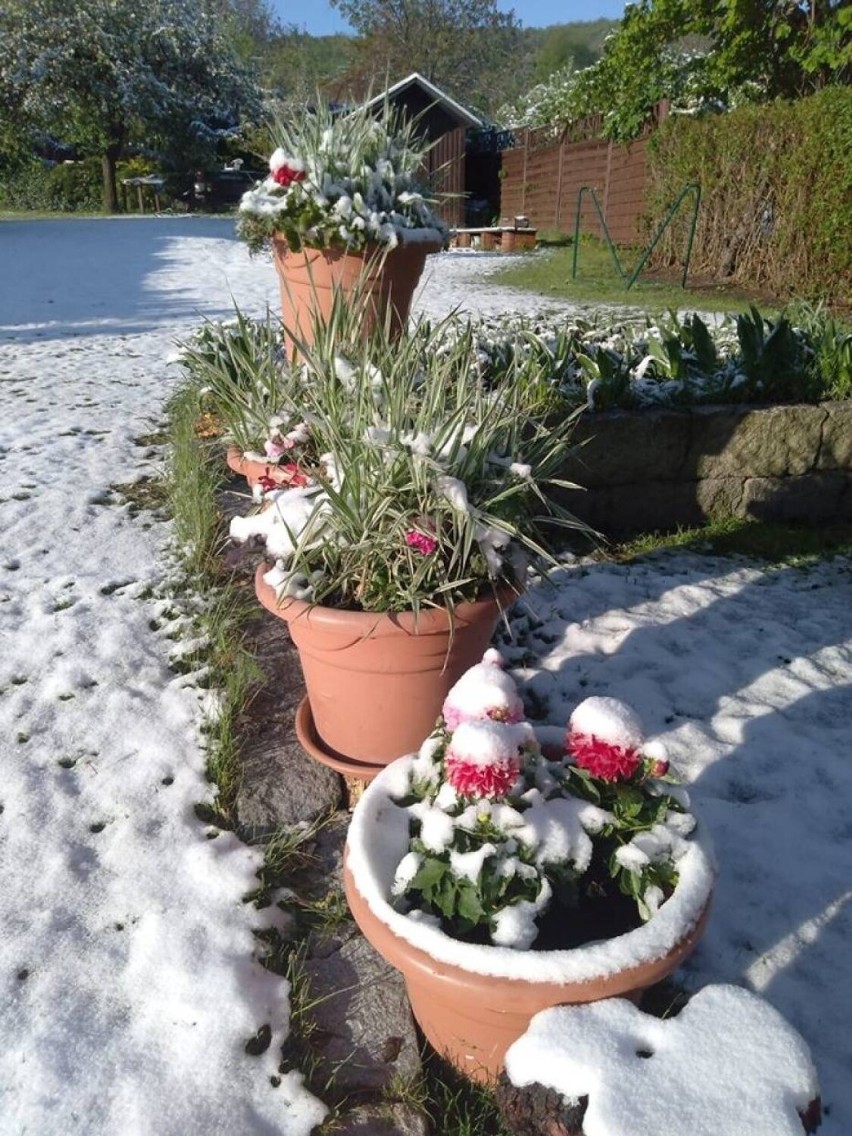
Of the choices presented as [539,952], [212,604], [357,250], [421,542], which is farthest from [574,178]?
[539,952]

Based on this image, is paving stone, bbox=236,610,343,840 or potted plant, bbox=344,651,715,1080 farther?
paving stone, bbox=236,610,343,840

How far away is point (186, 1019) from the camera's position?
1451 mm

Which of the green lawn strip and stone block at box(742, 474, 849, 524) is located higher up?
the green lawn strip

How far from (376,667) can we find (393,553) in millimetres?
254

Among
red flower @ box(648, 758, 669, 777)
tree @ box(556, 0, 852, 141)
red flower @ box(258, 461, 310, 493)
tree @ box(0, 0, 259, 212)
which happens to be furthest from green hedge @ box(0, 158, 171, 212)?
red flower @ box(648, 758, 669, 777)

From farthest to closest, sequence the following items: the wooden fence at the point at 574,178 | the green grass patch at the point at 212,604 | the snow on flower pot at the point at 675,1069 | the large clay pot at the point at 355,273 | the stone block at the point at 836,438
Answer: the wooden fence at the point at 574,178, the stone block at the point at 836,438, the large clay pot at the point at 355,273, the green grass patch at the point at 212,604, the snow on flower pot at the point at 675,1069

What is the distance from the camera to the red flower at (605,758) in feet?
4.30

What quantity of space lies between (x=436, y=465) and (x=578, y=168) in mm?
14087

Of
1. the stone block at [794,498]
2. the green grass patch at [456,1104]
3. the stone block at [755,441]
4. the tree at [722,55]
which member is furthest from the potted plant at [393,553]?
the tree at [722,55]

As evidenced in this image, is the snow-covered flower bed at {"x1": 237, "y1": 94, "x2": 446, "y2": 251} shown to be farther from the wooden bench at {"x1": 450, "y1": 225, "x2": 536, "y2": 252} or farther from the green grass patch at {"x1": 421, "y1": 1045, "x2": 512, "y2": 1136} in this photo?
the wooden bench at {"x1": 450, "y1": 225, "x2": 536, "y2": 252}

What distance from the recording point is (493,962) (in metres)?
1.15

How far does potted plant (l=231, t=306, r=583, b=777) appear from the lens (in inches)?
71.1

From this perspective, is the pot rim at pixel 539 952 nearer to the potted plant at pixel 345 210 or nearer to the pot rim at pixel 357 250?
the potted plant at pixel 345 210

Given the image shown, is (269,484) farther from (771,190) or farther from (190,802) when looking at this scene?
(771,190)
